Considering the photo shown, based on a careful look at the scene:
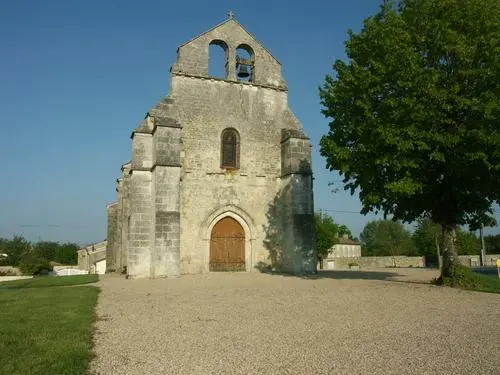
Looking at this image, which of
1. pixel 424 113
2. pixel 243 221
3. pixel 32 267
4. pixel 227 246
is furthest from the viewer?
pixel 32 267

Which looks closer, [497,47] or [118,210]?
[497,47]

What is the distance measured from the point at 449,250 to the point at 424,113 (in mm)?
4490

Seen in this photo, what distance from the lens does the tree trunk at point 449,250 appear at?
1323 cm

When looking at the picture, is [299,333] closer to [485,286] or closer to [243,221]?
[485,286]

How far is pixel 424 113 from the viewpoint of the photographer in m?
11.6

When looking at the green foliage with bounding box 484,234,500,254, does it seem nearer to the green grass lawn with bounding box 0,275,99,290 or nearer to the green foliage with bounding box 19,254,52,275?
the green foliage with bounding box 19,254,52,275

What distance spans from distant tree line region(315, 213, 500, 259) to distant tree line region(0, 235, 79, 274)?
83.1ft

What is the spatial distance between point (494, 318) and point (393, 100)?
6.38m

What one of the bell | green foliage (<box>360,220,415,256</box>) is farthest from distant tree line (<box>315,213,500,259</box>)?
the bell

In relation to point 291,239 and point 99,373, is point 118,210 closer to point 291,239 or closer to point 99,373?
point 291,239

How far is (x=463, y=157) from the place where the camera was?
1146 centimetres

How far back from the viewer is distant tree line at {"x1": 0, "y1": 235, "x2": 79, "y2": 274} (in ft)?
116

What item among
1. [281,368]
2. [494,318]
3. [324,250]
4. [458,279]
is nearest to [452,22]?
[458,279]

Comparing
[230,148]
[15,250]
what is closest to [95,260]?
[15,250]
